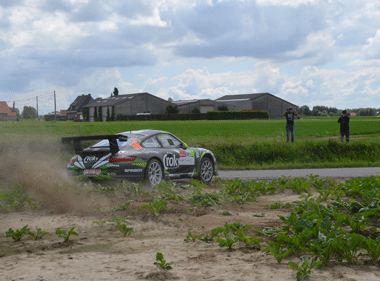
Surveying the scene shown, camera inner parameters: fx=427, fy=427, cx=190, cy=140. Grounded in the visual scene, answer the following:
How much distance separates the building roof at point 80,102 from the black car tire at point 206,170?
135 m

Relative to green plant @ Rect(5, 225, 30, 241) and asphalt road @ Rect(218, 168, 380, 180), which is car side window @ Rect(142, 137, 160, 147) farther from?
green plant @ Rect(5, 225, 30, 241)

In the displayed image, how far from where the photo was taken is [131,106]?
107438mm

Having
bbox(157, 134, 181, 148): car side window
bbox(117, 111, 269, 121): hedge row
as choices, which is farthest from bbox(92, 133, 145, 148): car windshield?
bbox(117, 111, 269, 121): hedge row

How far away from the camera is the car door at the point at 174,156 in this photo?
36.0ft

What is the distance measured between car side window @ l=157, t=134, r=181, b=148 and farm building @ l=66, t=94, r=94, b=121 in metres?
133

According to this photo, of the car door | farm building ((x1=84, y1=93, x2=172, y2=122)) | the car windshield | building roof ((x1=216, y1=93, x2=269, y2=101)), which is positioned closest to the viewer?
the car windshield

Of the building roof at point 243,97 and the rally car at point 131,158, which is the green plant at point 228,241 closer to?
the rally car at point 131,158

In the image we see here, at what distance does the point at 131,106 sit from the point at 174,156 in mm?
97734

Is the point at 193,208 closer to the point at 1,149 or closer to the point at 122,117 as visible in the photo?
the point at 1,149

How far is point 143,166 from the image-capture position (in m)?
10.1

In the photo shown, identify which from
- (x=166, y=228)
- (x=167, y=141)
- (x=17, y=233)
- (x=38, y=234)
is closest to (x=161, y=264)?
(x=166, y=228)

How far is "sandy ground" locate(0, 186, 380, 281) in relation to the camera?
421 cm

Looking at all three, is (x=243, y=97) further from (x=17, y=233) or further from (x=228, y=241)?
(x=228, y=241)

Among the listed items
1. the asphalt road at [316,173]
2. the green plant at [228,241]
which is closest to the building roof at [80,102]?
the asphalt road at [316,173]
